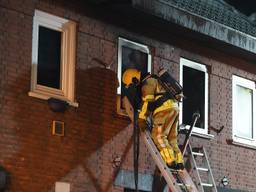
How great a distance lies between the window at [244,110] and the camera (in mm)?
14523

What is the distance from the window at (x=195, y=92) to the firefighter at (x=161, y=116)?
2.23m

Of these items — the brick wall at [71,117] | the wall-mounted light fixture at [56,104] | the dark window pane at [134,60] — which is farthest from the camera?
the dark window pane at [134,60]

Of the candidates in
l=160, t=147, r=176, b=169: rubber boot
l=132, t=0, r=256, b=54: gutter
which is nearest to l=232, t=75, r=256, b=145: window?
l=132, t=0, r=256, b=54: gutter

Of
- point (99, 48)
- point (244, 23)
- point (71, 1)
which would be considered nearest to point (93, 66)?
point (99, 48)

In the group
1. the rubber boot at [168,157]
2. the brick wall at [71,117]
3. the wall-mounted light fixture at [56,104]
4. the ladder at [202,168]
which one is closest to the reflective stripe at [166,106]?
the rubber boot at [168,157]

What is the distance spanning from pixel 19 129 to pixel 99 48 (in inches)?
83.1

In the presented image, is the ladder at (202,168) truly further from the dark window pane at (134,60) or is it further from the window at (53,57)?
the window at (53,57)

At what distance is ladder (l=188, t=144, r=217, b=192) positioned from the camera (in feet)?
40.0

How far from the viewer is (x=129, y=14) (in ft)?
40.7

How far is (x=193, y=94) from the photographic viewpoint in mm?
13805

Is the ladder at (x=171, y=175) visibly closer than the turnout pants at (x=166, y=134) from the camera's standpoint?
Yes

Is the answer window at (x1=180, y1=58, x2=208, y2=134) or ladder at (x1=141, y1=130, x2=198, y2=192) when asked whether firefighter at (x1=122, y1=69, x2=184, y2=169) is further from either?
window at (x1=180, y1=58, x2=208, y2=134)

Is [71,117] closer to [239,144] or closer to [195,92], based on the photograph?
[195,92]

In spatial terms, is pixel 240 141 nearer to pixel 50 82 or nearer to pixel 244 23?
pixel 244 23
